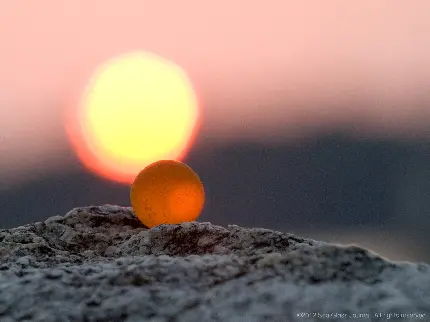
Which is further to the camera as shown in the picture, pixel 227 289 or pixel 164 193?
pixel 164 193

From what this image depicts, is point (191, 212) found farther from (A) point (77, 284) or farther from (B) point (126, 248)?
(A) point (77, 284)

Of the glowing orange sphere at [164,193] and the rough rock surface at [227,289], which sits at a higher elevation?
the glowing orange sphere at [164,193]

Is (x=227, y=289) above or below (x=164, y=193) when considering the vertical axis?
below

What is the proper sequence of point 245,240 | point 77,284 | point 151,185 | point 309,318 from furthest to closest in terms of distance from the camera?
1. point 151,185
2. point 245,240
3. point 77,284
4. point 309,318

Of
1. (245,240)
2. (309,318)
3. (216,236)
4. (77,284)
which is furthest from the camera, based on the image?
(216,236)

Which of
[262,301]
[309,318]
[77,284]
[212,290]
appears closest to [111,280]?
[77,284]

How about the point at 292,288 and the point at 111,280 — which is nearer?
the point at 292,288

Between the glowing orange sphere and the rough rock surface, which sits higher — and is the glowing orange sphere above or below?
above

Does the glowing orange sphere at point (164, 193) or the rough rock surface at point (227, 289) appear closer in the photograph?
the rough rock surface at point (227, 289)
